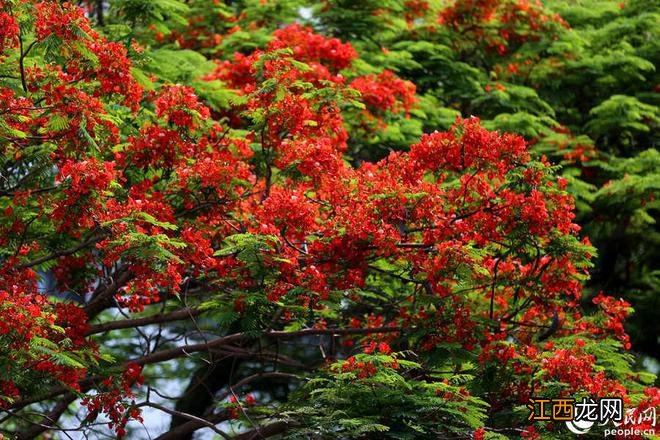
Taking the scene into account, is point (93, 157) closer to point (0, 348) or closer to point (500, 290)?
point (0, 348)

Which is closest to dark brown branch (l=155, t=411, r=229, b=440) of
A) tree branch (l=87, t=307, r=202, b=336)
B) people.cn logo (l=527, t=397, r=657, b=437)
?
tree branch (l=87, t=307, r=202, b=336)

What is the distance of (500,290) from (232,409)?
2.48 meters

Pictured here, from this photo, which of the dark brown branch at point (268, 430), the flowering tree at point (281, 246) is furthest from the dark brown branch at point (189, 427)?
the dark brown branch at point (268, 430)

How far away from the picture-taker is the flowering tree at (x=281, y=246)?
7309 mm

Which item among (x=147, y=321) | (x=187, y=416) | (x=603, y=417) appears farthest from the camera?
(x=147, y=321)

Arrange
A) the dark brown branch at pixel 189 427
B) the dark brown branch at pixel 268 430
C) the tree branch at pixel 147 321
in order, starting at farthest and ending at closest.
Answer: the dark brown branch at pixel 189 427 → the tree branch at pixel 147 321 → the dark brown branch at pixel 268 430

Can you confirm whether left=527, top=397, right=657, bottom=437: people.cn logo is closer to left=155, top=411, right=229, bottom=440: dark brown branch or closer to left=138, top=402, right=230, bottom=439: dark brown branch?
left=138, top=402, right=230, bottom=439: dark brown branch

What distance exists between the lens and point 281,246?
7.64m


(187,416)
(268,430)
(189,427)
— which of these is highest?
(187,416)

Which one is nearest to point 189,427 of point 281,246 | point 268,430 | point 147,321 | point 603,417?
point 268,430

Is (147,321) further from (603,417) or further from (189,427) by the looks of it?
(603,417)

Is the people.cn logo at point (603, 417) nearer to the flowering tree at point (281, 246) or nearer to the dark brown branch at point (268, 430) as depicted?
the flowering tree at point (281, 246)

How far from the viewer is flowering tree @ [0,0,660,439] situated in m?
7.31

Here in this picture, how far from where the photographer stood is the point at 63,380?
7387 mm
